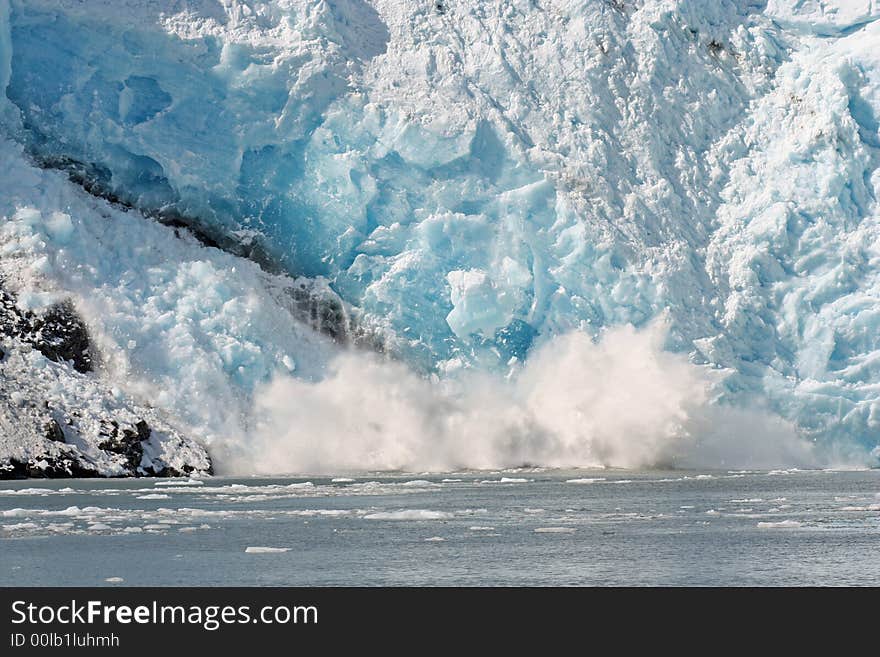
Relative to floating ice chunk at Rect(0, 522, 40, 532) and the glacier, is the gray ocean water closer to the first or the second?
floating ice chunk at Rect(0, 522, 40, 532)

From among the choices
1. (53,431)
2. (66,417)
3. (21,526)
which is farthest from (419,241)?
(21,526)

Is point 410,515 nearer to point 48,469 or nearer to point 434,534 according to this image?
point 434,534

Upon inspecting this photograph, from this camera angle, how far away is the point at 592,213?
165 ft

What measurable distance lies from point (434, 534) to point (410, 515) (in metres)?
3.20

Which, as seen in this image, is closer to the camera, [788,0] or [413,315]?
[413,315]

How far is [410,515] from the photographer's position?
29.2 meters

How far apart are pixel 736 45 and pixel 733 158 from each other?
496 centimetres

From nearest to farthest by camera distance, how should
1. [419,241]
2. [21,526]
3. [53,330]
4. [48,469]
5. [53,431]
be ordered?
[21,526] → [48,469] → [53,431] → [53,330] → [419,241]

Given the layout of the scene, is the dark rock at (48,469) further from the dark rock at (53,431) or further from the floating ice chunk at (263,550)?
the floating ice chunk at (263,550)

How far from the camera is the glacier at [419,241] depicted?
47000 millimetres

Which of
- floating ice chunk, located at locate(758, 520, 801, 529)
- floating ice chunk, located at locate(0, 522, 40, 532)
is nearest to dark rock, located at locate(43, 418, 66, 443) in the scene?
floating ice chunk, located at locate(0, 522, 40, 532)

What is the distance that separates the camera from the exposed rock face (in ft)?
131
